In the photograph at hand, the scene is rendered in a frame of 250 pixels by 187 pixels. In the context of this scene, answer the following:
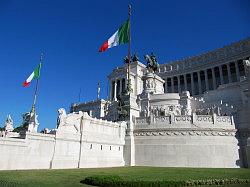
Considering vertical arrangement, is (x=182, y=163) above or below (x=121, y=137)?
below

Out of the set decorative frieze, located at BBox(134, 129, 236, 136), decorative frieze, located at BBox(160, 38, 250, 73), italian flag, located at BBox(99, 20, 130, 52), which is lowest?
decorative frieze, located at BBox(134, 129, 236, 136)

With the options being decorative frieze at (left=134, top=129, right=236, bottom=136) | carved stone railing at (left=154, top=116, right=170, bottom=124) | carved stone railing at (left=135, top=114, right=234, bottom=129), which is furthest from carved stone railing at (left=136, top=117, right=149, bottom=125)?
decorative frieze at (left=134, top=129, right=236, bottom=136)

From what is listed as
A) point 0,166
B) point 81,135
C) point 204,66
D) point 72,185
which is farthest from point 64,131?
point 204,66

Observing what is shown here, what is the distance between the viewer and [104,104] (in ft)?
232

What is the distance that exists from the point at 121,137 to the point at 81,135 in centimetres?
617

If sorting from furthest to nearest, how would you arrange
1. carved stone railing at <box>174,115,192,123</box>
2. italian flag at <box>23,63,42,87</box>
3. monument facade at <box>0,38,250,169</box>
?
italian flag at <box>23,63,42,87</box> → carved stone railing at <box>174,115,192,123</box> → monument facade at <box>0,38,250,169</box>

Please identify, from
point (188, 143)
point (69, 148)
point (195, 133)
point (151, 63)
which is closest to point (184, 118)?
point (195, 133)

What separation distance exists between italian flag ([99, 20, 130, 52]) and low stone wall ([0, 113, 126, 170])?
13540mm

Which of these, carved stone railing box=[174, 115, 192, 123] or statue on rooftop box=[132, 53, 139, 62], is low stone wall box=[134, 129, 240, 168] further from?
statue on rooftop box=[132, 53, 139, 62]

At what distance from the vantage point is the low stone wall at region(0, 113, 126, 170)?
19.8m

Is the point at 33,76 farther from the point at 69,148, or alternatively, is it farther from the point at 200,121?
the point at 200,121

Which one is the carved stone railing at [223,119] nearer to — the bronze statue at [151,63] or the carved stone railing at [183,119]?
the carved stone railing at [183,119]

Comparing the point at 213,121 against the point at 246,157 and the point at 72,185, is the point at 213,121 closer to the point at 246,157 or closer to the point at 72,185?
the point at 246,157

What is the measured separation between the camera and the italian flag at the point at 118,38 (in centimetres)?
3781
